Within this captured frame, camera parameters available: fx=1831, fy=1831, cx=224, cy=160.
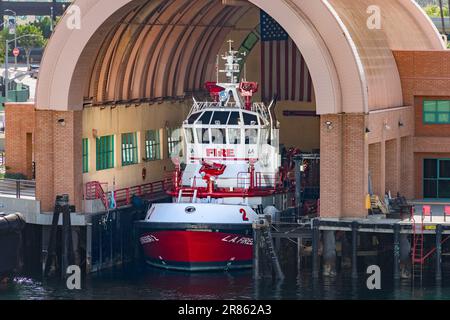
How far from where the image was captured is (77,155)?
65.7 m

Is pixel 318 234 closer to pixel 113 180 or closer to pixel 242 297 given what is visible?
pixel 242 297

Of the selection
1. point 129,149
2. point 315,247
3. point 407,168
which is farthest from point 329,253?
point 129,149

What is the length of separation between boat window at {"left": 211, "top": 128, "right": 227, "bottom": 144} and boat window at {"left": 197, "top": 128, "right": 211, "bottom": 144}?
0.65ft

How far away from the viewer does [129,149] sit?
238 feet

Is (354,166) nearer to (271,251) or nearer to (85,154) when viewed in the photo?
(271,251)

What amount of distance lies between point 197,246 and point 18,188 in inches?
272

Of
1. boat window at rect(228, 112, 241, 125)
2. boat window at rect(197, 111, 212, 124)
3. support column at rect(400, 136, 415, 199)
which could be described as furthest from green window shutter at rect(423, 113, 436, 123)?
boat window at rect(197, 111, 212, 124)

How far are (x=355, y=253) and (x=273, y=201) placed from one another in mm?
7168

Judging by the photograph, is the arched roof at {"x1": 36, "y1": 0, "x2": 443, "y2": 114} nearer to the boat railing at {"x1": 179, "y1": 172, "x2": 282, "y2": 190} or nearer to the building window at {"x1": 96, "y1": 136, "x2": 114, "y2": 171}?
the building window at {"x1": 96, "y1": 136, "x2": 114, "y2": 171}

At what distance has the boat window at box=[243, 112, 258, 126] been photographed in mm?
69000

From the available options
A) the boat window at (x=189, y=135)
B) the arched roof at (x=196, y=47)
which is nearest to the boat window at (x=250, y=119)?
the boat window at (x=189, y=135)

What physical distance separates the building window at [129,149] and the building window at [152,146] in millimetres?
1258

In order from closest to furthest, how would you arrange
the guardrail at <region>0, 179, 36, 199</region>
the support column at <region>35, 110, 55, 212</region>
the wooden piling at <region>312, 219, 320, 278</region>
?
the wooden piling at <region>312, 219, 320, 278</region> < the support column at <region>35, 110, 55, 212</region> < the guardrail at <region>0, 179, 36, 199</region>

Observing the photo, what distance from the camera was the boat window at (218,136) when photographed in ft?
226
